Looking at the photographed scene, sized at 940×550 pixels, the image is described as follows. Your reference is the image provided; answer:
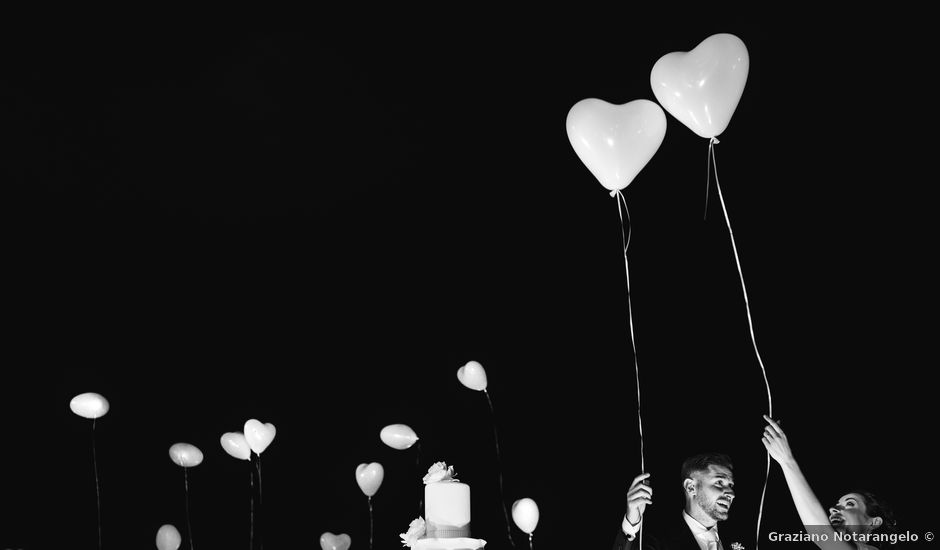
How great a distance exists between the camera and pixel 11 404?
5156 millimetres

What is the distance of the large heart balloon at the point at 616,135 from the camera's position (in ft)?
11.6

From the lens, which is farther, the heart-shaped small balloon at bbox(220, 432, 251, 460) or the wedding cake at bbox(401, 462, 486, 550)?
the heart-shaped small balloon at bbox(220, 432, 251, 460)

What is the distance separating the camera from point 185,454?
4.92 m

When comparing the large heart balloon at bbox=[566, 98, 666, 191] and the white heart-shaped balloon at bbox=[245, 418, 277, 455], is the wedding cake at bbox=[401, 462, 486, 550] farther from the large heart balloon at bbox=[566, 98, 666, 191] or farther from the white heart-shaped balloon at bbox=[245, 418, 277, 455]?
the white heart-shaped balloon at bbox=[245, 418, 277, 455]

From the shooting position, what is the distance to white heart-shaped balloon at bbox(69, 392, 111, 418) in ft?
15.8

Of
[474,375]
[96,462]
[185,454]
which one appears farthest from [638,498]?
[96,462]

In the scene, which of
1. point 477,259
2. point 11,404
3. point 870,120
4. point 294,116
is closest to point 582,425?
point 477,259

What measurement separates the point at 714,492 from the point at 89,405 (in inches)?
124

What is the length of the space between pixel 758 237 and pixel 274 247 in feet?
9.22

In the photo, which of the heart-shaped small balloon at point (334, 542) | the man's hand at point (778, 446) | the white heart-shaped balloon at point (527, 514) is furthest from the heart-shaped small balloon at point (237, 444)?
the man's hand at point (778, 446)

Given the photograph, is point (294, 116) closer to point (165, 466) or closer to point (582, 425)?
point (165, 466)

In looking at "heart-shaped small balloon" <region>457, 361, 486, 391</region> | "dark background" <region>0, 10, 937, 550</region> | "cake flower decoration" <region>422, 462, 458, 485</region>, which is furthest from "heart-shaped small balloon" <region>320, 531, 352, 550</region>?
"cake flower decoration" <region>422, 462, 458, 485</region>

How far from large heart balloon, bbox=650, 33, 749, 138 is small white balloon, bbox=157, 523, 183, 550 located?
10.7 ft

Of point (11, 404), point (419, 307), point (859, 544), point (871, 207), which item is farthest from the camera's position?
point (419, 307)
